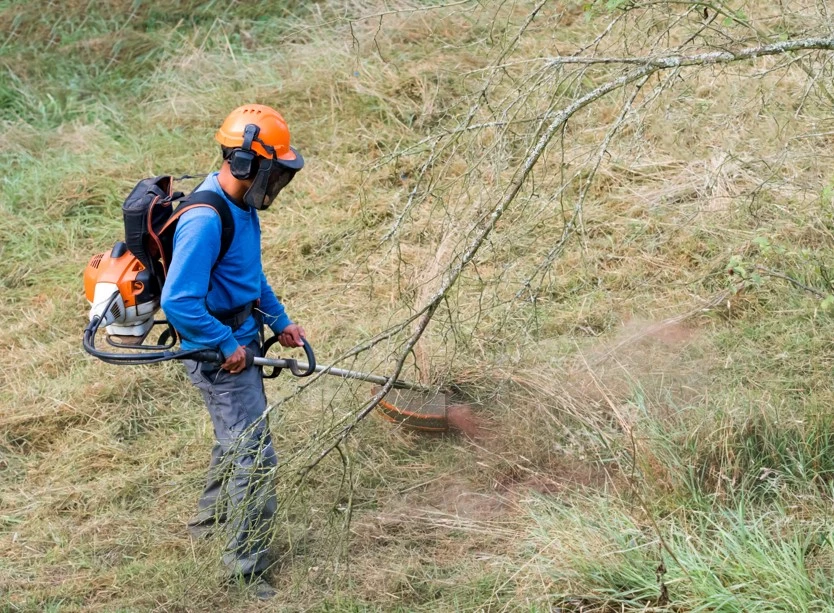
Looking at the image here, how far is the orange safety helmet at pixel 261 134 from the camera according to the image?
149 inches

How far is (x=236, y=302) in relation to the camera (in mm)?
3979

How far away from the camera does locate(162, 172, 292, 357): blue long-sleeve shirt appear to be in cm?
365

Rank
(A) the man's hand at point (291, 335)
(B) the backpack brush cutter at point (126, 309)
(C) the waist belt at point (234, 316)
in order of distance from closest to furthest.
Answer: (B) the backpack brush cutter at point (126, 309) → (C) the waist belt at point (234, 316) → (A) the man's hand at point (291, 335)

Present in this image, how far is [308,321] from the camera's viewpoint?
6105 millimetres

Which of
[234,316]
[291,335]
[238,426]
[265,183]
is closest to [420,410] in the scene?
[291,335]

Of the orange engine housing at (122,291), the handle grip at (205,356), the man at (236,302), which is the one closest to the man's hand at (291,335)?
the man at (236,302)

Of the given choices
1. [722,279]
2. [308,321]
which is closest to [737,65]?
[722,279]

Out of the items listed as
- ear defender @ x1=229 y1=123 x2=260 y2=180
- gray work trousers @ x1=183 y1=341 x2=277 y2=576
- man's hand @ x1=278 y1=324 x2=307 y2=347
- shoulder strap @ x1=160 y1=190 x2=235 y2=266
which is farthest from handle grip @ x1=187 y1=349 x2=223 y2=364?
ear defender @ x1=229 y1=123 x2=260 y2=180

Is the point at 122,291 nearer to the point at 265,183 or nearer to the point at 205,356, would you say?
the point at 205,356

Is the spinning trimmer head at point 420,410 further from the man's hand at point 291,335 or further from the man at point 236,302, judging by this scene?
the man at point 236,302

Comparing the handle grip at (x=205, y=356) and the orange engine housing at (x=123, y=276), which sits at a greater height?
the orange engine housing at (x=123, y=276)

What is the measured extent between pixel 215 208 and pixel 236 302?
1.44 ft

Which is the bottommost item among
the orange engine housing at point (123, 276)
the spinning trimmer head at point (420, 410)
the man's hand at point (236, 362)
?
the spinning trimmer head at point (420, 410)

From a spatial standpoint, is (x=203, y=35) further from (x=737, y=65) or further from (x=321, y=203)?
(x=737, y=65)
